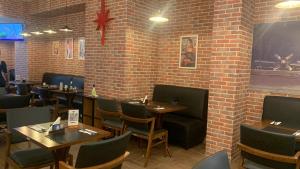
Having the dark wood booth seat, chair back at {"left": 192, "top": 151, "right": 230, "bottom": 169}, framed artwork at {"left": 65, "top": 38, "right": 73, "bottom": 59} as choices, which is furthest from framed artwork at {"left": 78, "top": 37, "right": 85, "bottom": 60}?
chair back at {"left": 192, "top": 151, "right": 230, "bottom": 169}

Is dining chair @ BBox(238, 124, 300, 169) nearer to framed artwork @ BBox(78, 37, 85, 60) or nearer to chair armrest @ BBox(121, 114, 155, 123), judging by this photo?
chair armrest @ BBox(121, 114, 155, 123)

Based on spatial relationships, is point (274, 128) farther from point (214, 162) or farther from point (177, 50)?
point (177, 50)

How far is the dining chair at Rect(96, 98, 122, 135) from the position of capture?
4.36 metres

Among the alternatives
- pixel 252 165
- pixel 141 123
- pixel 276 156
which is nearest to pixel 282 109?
pixel 252 165

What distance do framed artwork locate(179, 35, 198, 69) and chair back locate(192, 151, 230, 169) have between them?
11.7 feet

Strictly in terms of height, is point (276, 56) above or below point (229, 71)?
above

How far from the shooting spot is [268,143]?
Result: 2586mm

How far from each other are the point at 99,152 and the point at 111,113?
2356 mm

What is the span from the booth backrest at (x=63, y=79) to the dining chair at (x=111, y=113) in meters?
2.69

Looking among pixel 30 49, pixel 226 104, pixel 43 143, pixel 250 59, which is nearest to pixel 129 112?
pixel 226 104

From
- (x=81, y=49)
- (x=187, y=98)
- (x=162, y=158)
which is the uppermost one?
(x=81, y=49)

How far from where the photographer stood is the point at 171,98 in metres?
5.37

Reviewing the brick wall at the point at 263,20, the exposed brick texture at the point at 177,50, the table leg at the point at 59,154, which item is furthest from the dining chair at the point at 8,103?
the brick wall at the point at 263,20

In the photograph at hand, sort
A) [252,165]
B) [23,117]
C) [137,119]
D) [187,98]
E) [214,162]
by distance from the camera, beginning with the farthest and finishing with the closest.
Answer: [187,98] → [137,119] → [23,117] → [252,165] → [214,162]
